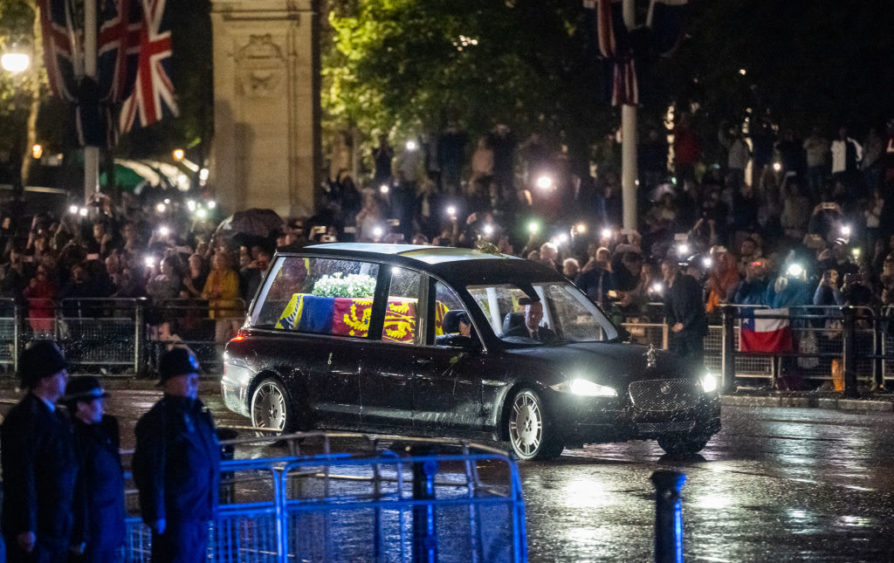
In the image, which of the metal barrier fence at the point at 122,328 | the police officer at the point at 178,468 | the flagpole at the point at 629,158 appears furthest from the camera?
the flagpole at the point at 629,158

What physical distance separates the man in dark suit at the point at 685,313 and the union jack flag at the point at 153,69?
12933mm

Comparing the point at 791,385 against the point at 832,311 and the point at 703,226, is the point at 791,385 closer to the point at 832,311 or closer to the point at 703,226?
the point at 832,311

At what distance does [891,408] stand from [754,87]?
1527 centimetres

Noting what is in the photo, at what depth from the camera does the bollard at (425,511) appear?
9.53 m

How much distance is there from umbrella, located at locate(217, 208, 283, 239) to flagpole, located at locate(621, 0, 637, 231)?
17.2ft

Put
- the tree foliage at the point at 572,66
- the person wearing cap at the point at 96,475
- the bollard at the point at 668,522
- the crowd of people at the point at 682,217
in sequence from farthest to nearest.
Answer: the tree foliage at the point at 572,66
the crowd of people at the point at 682,217
the bollard at the point at 668,522
the person wearing cap at the point at 96,475

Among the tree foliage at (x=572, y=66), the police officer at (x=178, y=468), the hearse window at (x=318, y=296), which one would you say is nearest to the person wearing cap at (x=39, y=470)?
the police officer at (x=178, y=468)

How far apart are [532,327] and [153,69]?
17.7 meters

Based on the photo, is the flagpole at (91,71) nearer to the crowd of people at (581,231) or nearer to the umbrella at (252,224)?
the crowd of people at (581,231)

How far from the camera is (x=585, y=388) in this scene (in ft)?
53.3

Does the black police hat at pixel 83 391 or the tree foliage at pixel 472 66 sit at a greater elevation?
the tree foliage at pixel 472 66

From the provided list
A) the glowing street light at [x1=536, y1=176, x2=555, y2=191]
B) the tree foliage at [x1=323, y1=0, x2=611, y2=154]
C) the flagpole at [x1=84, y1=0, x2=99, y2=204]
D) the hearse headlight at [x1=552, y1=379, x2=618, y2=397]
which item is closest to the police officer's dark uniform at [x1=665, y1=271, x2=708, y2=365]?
the hearse headlight at [x1=552, y1=379, x2=618, y2=397]

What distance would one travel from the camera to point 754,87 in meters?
36.3

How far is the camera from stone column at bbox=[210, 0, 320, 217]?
32875 mm
